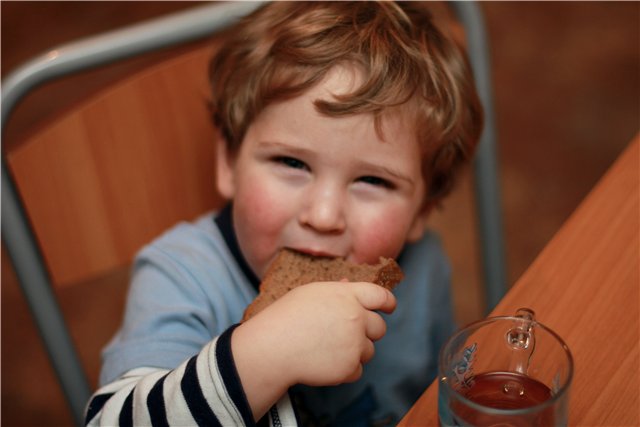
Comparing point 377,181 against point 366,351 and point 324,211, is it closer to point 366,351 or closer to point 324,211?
point 324,211

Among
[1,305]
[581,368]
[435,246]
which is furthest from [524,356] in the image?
[1,305]

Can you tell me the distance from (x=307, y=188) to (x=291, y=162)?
0.04 m

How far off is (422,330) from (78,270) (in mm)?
457

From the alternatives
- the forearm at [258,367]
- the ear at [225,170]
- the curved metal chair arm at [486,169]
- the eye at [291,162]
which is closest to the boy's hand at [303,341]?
the forearm at [258,367]

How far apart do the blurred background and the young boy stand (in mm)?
862

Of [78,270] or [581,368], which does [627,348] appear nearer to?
[581,368]

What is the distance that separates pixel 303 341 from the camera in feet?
2.00

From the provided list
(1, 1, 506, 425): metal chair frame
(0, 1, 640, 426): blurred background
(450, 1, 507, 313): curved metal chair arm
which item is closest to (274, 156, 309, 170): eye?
(1, 1, 506, 425): metal chair frame

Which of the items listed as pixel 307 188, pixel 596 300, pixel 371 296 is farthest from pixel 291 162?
pixel 596 300

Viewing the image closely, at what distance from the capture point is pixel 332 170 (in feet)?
2.58

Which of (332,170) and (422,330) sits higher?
(332,170)

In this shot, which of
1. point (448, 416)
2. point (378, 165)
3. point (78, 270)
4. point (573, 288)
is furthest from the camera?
point (78, 270)

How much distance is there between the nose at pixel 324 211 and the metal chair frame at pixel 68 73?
0.89ft

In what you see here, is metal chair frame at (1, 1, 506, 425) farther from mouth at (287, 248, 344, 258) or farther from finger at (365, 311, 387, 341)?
finger at (365, 311, 387, 341)
